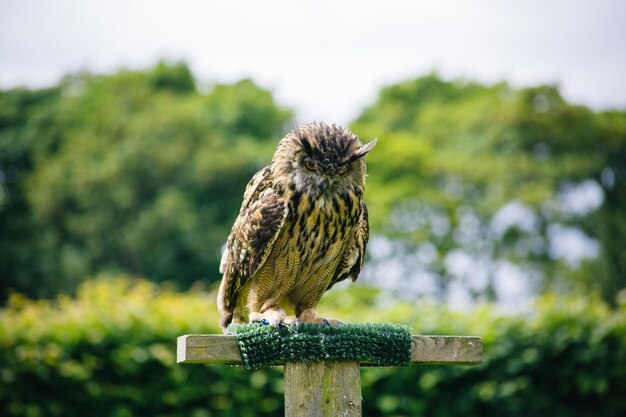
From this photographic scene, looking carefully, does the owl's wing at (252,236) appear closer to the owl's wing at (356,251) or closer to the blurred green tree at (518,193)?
the owl's wing at (356,251)

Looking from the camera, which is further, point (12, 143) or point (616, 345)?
point (12, 143)

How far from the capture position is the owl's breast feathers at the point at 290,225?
4051 millimetres

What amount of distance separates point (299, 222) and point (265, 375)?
3.70m

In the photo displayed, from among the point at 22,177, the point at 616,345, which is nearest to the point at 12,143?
the point at 22,177

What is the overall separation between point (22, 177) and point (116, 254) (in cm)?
497

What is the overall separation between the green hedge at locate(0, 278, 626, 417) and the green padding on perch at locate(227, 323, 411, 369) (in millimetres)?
→ 3613

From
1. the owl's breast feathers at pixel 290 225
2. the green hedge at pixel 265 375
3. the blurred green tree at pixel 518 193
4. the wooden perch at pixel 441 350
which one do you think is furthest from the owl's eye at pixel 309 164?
the blurred green tree at pixel 518 193

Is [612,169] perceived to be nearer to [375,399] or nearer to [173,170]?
[173,170]

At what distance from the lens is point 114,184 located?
87.5ft

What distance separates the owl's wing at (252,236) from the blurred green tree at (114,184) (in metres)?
21.6

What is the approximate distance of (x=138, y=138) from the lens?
1084 inches

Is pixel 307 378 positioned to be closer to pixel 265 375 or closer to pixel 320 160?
pixel 320 160

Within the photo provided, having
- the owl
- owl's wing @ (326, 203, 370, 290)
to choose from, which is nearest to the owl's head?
the owl

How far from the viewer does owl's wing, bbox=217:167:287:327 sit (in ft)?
13.3
